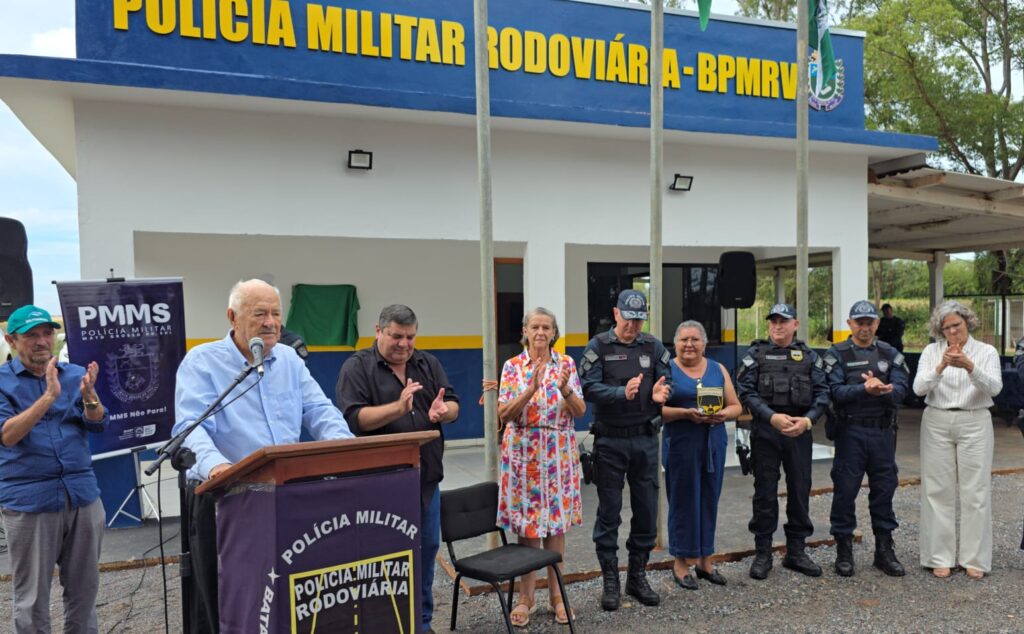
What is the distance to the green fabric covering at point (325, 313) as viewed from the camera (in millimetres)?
8531

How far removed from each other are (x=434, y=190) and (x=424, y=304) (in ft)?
8.67

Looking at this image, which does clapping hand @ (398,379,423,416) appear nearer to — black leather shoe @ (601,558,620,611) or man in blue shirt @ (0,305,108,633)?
man in blue shirt @ (0,305,108,633)

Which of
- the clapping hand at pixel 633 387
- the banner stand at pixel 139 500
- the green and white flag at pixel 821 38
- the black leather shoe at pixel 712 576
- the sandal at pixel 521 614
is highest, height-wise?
the green and white flag at pixel 821 38

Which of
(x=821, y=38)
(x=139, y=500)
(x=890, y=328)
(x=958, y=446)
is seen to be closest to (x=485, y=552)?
(x=958, y=446)

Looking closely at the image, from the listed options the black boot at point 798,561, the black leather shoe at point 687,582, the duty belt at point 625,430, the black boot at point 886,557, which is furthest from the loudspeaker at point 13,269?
the black boot at point 886,557

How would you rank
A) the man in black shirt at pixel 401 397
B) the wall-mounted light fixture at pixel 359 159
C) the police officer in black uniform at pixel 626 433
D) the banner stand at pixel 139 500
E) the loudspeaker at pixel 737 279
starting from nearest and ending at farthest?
the man in black shirt at pixel 401 397
the police officer in black uniform at pixel 626 433
the banner stand at pixel 139 500
the wall-mounted light fixture at pixel 359 159
the loudspeaker at pixel 737 279

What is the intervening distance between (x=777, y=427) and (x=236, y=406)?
3.39m

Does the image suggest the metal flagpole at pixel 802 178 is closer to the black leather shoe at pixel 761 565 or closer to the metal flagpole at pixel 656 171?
the metal flagpole at pixel 656 171

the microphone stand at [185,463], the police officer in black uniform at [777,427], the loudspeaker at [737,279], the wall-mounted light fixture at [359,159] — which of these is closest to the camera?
the microphone stand at [185,463]

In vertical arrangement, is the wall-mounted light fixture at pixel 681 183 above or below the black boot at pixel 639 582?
above

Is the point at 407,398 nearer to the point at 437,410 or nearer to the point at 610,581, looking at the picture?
the point at 437,410

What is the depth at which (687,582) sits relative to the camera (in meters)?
4.60

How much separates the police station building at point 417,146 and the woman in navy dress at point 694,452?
266 cm

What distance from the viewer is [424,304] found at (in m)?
9.15
